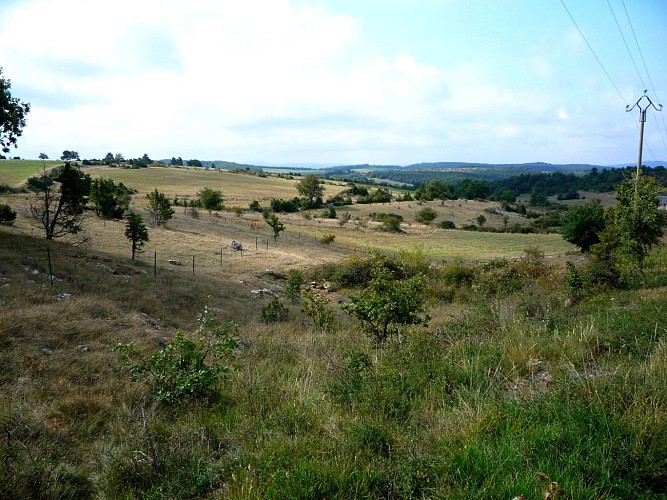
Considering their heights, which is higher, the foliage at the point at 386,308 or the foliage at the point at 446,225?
the foliage at the point at 386,308

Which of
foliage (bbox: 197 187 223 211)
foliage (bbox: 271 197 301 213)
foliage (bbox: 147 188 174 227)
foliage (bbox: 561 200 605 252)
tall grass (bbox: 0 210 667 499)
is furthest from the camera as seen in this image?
foliage (bbox: 271 197 301 213)

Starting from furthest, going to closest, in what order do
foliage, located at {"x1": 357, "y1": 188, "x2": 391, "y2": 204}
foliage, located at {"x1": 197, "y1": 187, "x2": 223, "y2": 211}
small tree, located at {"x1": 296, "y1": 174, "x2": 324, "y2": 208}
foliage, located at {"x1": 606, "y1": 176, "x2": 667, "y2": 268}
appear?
foliage, located at {"x1": 357, "y1": 188, "x2": 391, "y2": 204}, small tree, located at {"x1": 296, "y1": 174, "x2": 324, "y2": 208}, foliage, located at {"x1": 197, "y1": 187, "x2": 223, "y2": 211}, foliage, located at {"x1": 606, "y1": 176, "x2": 667, "y2": 268}

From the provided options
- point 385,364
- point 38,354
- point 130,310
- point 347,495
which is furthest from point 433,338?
point 130,310

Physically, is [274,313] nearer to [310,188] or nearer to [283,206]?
[283,206]

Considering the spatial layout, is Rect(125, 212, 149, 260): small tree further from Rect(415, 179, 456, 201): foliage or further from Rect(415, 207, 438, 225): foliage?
Rect(415, 179, 456, 201): foliage

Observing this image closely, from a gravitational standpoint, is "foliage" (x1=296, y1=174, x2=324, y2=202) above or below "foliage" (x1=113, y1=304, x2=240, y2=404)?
above

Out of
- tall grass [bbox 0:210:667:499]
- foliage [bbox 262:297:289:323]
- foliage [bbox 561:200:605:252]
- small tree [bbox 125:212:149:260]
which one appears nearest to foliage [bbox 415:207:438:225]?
foliage [bbox 561:200:605:252]

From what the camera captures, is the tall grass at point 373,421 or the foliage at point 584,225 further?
the foliage at point 584,225

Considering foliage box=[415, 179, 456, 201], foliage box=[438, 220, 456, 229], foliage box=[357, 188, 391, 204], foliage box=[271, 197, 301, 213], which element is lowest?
foliage box=[438, 220, 456, 229]

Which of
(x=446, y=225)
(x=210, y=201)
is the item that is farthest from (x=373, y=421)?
(x=446, y=225)

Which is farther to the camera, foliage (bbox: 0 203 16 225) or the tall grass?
foliage (bbox: 0 203 16 225)

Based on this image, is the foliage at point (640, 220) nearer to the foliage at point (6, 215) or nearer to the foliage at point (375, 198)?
the foliage at point (6, 215)

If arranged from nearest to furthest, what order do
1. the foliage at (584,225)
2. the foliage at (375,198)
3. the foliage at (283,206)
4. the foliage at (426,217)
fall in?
the foliage at (584,225) < the foliage at (426,217) < the foliage at (283,206) < the foliage at (375,198)

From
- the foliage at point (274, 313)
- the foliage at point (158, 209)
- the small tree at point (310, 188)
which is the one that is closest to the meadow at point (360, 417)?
the foliage at point (274, 313)
